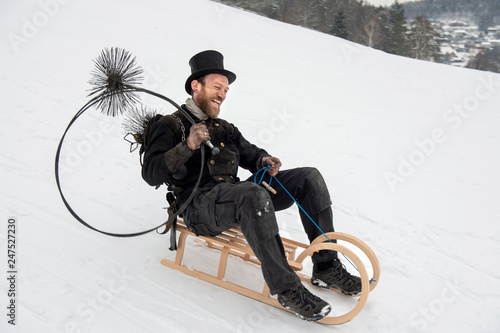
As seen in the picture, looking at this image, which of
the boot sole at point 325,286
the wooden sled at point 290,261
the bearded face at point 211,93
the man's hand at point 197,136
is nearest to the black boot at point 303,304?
the wooden sled at point 290,261

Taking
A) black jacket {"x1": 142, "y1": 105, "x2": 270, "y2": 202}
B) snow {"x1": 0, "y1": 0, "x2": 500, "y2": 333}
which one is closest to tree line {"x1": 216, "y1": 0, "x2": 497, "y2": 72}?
snow {"x1": 0, "y1": 0, "x2": 500, "y2": 333}

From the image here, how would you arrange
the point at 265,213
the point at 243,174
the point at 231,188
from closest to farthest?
the point at 265,213
the point at 231,188
the point at 243,174

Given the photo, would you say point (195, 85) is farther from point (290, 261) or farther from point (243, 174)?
point (243, 174)

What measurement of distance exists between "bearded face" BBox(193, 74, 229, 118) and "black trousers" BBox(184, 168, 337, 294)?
607 mm

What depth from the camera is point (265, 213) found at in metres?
2.09

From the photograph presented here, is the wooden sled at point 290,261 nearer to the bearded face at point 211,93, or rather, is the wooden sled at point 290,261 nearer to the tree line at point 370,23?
the bearded face at point 211,93

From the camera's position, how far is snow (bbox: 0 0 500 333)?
7.61 ft

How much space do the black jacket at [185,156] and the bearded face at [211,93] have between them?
3.4 inches

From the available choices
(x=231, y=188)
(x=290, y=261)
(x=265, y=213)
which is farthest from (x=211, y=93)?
(x=290, y=261)

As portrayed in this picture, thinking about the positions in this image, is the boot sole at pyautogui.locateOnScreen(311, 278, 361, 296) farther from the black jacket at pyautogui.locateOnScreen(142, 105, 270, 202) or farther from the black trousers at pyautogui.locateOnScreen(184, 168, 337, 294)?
the black jacket at pyautogui.locateOnScreen(142, 105, 270, 202)

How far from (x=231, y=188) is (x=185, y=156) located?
0.34m

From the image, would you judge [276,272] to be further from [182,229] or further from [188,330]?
[182,229]

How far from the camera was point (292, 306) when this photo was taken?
2102mm

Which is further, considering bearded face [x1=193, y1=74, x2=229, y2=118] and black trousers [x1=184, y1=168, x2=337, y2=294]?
bearded face [x1=193, y1=74, x2=229, y2=118]
